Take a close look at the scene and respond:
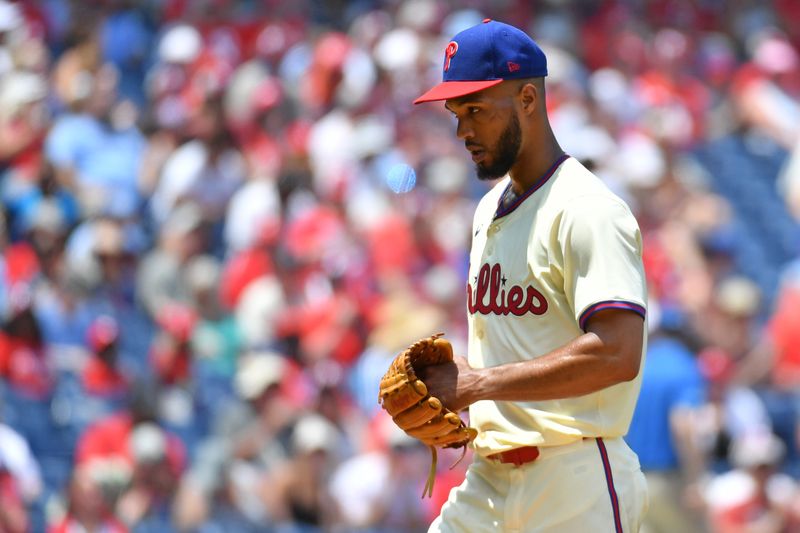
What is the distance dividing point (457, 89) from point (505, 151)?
0.62ft

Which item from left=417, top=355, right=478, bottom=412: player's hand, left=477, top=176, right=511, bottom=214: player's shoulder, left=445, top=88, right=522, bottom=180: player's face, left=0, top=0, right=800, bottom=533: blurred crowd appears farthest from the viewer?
left=0, top=0, right=800, bottom=533: blurred crowd

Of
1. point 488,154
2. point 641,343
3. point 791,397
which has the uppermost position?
point 488,154

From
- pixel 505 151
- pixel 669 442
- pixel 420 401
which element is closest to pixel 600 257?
pixel 505 151

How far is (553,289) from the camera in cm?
330

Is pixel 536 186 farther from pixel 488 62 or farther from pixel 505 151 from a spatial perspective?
pixel 488 62

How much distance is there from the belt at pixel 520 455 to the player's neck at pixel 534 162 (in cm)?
64

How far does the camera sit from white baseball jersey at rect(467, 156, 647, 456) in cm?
315

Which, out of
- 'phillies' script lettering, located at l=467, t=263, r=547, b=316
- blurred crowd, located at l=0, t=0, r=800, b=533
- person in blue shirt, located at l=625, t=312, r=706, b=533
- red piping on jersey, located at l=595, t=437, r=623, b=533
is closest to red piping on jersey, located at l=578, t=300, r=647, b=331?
'phillies' script lettering, located at l=467, t=263, r=547, b=316

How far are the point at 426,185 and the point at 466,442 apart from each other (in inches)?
260

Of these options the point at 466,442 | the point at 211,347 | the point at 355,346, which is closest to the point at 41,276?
the point at 211,347

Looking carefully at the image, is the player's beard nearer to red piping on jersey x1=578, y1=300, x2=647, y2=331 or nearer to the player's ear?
the player's ear

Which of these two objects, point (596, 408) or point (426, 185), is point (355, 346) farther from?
point (596, 408)

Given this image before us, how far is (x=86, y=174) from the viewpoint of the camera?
35.3 feet

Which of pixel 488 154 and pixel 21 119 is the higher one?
pixel 488 154
